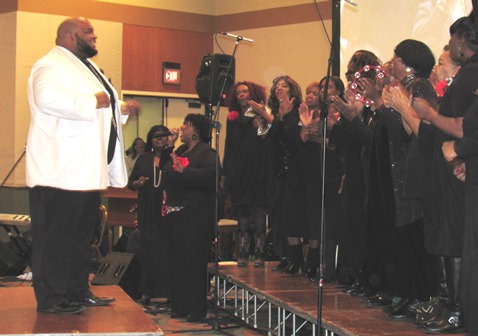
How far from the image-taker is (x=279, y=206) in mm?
6625

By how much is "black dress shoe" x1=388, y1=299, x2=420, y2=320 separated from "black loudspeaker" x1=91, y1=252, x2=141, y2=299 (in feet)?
11.0

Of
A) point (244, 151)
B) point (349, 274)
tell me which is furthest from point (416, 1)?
point (349, 274)

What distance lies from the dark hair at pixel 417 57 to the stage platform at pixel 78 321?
2.10 meters

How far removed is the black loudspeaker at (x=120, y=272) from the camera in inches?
282

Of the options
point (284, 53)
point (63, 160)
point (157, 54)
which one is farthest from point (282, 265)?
point (157, 54)

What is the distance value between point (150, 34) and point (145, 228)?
18.6 feet

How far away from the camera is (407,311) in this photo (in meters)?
4.51

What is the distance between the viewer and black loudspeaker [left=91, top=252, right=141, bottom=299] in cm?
715

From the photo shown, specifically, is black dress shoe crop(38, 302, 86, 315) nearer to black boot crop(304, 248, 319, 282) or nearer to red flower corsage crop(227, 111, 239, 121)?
black boot crop(304, 248, 319, 282)

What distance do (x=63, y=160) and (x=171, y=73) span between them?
840cm

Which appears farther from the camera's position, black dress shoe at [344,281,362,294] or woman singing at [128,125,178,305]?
woman singing at [128,125,178,305]

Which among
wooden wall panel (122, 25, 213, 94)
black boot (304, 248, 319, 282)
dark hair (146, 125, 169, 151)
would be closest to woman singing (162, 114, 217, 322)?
dark hair (146, 125, 169, 151)

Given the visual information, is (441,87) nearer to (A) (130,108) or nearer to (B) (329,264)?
(A) (130,108)

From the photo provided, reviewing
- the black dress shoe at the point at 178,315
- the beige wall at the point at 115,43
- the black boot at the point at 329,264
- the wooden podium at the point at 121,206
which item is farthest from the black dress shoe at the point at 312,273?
the beige wall at the point at 115,43
